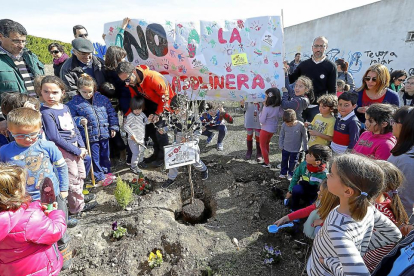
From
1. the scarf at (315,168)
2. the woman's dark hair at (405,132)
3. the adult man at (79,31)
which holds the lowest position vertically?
the scarf at (315,168)

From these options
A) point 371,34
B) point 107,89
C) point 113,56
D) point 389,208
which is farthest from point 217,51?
point 371,34

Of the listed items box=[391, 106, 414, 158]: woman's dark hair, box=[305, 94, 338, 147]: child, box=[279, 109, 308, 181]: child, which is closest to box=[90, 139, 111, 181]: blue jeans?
box=[279, 109, 308, 181]: child

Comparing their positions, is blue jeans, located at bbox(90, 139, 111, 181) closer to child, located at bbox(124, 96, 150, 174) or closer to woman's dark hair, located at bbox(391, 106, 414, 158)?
child, located at bbox(124, 96, 150, 174)

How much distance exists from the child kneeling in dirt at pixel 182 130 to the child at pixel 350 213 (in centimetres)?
208

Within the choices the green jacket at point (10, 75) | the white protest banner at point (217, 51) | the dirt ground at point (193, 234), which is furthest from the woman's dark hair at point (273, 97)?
the green jacket at point (10, 75)

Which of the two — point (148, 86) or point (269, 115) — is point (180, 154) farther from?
point (269, 115)

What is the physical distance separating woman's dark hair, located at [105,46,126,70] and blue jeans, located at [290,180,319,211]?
3386mm

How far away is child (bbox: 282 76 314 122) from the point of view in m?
4.04

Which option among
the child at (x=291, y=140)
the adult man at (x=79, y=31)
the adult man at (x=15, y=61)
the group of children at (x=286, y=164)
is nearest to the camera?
the group of children at (x=286, y=164)

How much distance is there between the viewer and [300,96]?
4.15m

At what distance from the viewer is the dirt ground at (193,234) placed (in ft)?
8.73

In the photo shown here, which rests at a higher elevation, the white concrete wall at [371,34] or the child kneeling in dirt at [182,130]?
the white concrete wall at [371,34]

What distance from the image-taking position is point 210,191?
4121 millimetres

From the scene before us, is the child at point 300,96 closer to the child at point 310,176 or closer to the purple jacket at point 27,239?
the child at point 310,176
